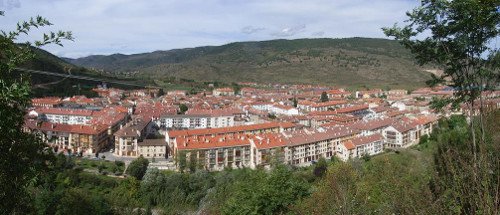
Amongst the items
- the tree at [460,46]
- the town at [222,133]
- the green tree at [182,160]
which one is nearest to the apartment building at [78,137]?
the town at [222,133]

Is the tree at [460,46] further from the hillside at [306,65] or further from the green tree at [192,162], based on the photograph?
the hillside at [306,65]

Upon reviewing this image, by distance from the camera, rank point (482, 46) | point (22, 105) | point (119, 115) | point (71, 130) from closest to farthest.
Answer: point (22, 105)
point (482, 46)
point (71, 130)
point (119, 115)

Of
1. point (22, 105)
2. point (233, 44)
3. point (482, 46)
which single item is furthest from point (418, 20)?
point (233, 44)

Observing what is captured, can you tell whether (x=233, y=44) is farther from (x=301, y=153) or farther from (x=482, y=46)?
(x=482, y=46)

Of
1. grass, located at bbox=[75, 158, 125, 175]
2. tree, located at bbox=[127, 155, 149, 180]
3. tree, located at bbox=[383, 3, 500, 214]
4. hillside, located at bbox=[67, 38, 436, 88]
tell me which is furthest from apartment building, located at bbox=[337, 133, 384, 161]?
hillside, located at bbox=[67, 38, 436, 88]

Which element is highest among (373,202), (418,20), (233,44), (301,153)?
(233,44)

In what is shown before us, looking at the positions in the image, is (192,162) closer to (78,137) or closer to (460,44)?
(78,137)

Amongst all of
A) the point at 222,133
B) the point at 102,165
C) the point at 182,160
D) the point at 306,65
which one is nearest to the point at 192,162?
the point at 182,160
